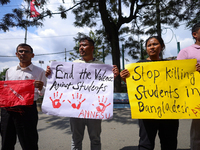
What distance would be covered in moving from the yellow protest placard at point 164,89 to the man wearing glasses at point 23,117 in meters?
1.21

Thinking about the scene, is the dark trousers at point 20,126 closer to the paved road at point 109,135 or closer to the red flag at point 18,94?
the red flag at point 18,94

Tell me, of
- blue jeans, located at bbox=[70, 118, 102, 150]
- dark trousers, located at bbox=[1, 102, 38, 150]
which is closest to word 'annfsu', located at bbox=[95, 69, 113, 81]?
blue jeans, located at bbox=[70, 118, 102, 150]

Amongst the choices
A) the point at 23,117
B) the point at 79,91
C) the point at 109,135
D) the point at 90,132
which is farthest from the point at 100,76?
the point at 109,135

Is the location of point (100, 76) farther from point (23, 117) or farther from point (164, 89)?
point (23, 117)

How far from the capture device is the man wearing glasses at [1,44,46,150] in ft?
5.63

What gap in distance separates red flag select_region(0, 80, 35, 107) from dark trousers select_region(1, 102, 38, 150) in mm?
86

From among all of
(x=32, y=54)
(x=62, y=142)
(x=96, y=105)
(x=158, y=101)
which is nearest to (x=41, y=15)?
(x=32, y=54)

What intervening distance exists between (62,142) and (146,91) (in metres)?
2.00

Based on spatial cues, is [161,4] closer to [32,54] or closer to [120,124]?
[120,124]

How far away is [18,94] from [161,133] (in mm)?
1800

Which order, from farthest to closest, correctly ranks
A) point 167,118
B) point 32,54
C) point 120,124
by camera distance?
point 120,124, point 32,54, point 167,118

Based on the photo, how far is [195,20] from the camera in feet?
18.6

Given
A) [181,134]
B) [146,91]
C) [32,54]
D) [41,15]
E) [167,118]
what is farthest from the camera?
[41,15]

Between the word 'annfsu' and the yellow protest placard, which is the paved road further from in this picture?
the word 'annfsu'
